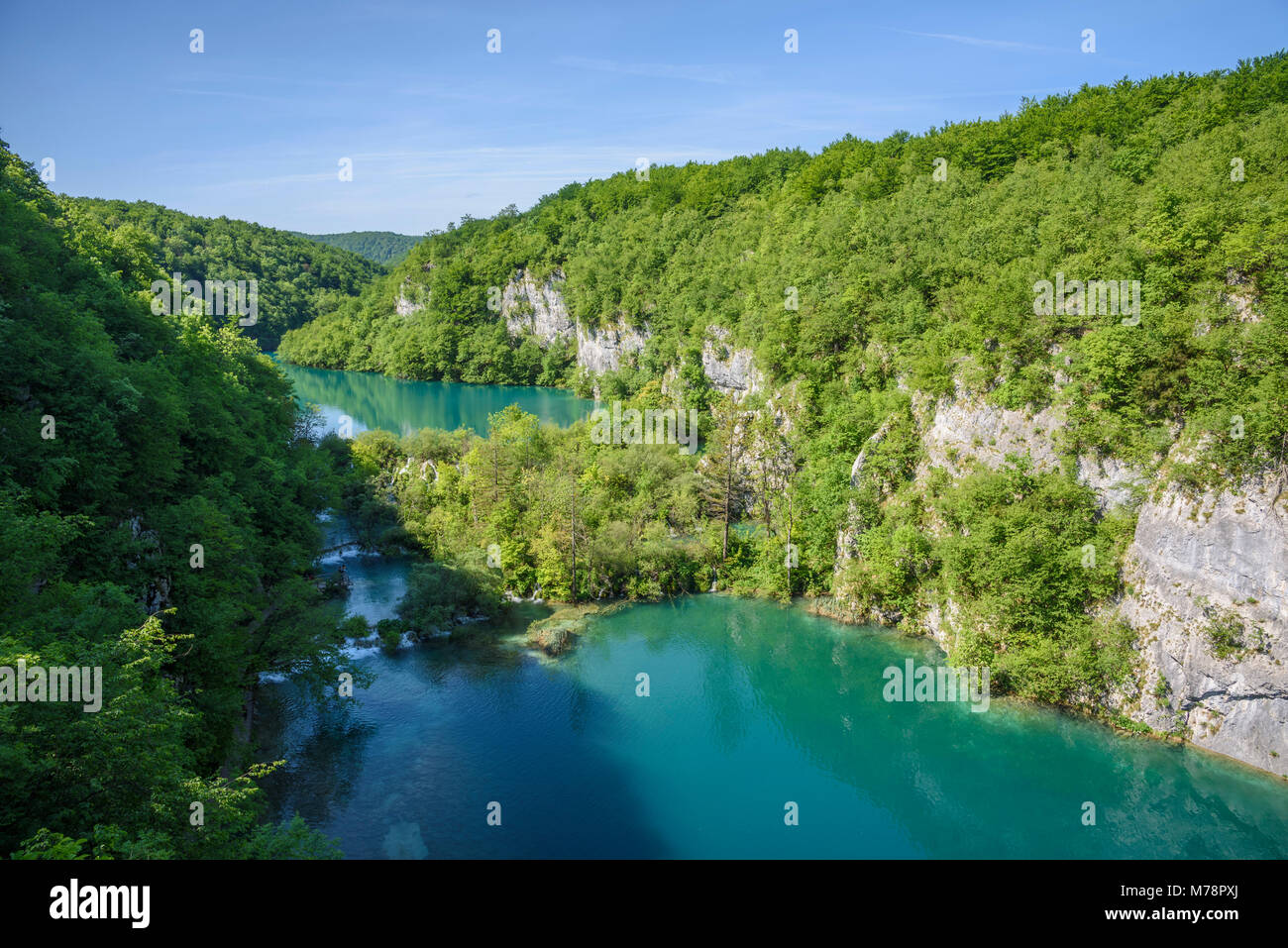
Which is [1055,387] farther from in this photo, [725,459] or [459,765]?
[459,765]

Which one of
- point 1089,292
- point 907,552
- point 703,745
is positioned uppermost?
point 1089,292

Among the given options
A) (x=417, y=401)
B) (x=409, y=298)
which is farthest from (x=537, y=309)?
(x=409, y=298)

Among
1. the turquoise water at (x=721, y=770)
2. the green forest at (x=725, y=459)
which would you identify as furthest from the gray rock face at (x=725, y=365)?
the turquoise water at (x=721, y=770)

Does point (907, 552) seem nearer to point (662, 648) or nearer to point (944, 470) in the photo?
point (944, 470)

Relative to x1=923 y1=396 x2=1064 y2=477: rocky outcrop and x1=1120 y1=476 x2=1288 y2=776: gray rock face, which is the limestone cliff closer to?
x1=1120 y1=476 x2=1288 y2=776: gray rock face

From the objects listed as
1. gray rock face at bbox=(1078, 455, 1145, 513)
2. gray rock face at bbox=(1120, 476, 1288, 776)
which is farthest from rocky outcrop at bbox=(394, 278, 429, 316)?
gray rock face at bbox=(1120, 476, 1288, 776)
